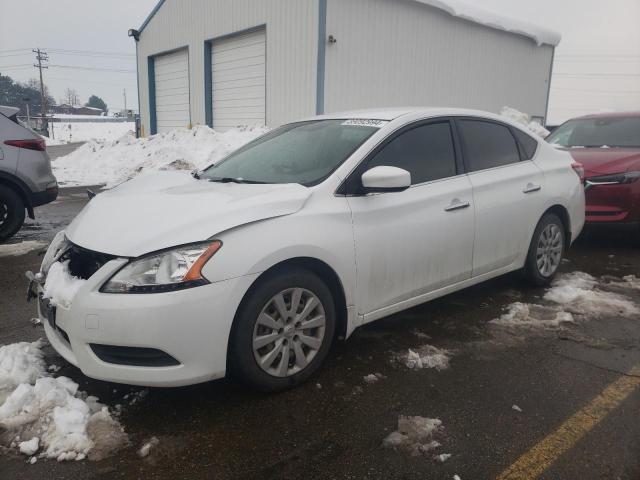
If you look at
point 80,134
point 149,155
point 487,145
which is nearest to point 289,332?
point 487,145

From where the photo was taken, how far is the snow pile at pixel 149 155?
13.6 meters

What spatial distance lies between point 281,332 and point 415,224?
117cm

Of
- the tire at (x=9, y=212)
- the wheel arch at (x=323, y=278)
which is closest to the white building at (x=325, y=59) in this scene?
the tire at (x=9, y=212)

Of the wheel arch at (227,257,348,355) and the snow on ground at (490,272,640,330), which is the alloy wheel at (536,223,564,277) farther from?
the wheel arch at (227,257,348,355)

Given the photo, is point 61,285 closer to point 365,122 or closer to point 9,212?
point 365,122

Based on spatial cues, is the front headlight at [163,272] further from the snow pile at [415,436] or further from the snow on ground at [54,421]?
the snow pile at [415,436]

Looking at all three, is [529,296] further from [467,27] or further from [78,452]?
[467,27]

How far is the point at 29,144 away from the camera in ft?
21.0

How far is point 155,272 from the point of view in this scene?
2.48m

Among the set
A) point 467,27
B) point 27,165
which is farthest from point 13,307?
point 467,27

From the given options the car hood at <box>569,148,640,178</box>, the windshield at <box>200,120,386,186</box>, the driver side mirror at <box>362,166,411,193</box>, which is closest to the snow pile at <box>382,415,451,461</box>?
the driver side mirror at <box>362,166,411,193</box>

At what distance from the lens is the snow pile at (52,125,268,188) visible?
44.8 ft

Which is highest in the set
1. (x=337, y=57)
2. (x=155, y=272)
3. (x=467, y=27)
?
(x=467, y=27)

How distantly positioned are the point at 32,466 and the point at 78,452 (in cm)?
18
